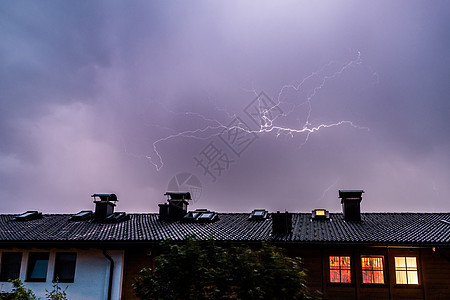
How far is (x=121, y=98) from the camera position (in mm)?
34844

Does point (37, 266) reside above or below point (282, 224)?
below

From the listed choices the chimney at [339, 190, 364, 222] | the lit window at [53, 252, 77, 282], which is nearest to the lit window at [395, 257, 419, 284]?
the chimney at [339, 190, 364, 222]

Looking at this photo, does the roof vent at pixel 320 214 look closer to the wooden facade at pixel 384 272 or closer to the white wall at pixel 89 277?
the wooden facade at pixel 384 272

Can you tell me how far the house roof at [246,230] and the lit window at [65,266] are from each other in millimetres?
782

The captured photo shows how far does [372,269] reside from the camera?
13.6m

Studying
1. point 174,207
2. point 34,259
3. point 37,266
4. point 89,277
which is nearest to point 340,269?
point 174,207

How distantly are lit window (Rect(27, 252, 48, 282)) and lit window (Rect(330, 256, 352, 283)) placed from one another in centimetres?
1037

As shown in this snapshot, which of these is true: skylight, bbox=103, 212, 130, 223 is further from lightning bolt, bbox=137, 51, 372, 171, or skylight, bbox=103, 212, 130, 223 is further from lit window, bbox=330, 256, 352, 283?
lit window, bbox=330, 256, 352, 283

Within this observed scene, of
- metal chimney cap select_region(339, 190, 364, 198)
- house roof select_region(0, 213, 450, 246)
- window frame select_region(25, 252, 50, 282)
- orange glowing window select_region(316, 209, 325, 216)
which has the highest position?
metal chimney cap select_region(339, 190, 364, 198)

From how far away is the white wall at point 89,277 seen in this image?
14.5 m

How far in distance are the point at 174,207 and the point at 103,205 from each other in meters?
3.29

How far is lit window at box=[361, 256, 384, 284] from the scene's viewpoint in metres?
13.5

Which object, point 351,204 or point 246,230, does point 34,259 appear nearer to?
point 246,230

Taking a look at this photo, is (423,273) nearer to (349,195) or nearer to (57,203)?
(349,195)
